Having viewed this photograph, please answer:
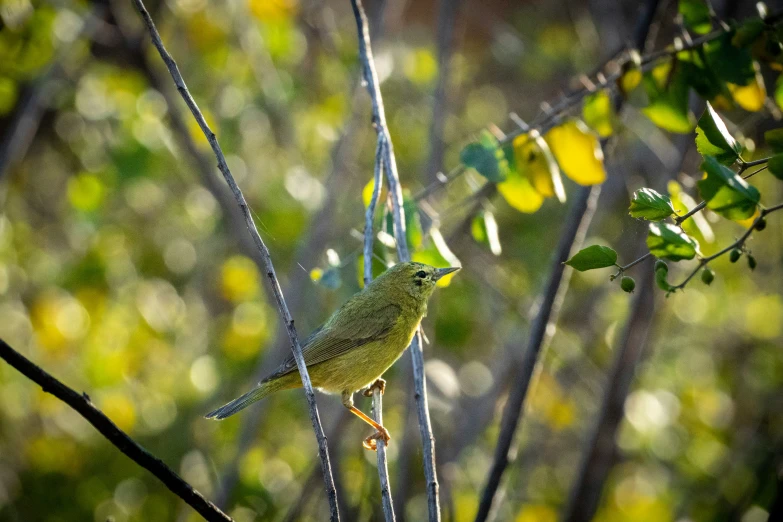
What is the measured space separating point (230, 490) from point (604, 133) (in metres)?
3.00

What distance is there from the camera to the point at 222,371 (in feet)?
17.6

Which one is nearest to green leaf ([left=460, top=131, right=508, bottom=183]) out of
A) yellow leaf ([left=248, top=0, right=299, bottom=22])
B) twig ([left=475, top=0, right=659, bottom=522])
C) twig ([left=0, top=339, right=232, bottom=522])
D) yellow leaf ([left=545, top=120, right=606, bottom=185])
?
yellow leaf ([left=545, top=120, right=606, bottom=185])

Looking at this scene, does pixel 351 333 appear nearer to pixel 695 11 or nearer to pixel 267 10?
pixel 695 11

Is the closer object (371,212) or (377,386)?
(371,212)

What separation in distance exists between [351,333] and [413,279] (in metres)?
0.40

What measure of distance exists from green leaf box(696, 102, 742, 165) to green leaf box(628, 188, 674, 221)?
16 cm

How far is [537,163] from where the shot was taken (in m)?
2.51

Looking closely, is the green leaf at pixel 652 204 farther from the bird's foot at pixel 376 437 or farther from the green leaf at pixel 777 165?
the bird's foot at pixel 376 437

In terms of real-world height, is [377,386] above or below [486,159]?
below

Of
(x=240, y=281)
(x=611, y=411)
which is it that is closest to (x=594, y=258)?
(x=611, y=411)

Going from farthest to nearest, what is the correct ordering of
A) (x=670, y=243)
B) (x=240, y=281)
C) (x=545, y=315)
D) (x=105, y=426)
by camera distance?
1. (x=240, y=281)
2. (x=545, y=315)
3. (x=670, y=243)
4. (x=105, y=426)

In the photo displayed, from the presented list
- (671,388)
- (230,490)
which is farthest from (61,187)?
(671,388)

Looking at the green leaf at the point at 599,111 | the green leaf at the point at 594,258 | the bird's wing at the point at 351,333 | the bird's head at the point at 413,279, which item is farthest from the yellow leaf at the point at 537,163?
the bird's wing at the point at 351,333

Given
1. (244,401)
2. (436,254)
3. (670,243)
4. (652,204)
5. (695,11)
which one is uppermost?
(695,11)
